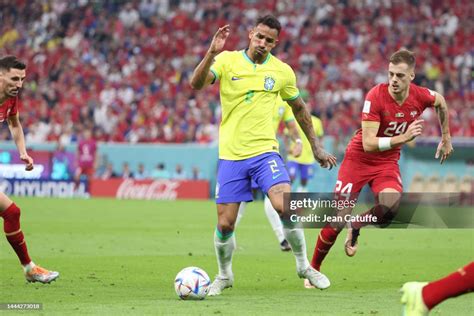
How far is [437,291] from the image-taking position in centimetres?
639

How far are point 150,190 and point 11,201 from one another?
736 inches

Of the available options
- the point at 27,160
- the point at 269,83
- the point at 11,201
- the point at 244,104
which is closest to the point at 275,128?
the point at 269,83

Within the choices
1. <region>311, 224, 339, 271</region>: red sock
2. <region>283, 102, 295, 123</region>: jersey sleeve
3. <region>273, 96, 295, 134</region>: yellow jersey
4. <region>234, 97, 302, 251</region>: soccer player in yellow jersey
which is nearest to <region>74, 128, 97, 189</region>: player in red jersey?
<region>234, 97, 302, 251</region>: soccer player in yellow jersey

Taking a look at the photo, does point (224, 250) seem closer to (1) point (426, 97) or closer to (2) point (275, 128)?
(1) point (426, 97)

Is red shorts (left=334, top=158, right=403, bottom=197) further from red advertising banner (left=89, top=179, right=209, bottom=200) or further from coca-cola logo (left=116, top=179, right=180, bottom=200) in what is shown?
coca-cola logo (left=116, top=179, right=180, bottom=200)

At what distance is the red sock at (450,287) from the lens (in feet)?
20.8

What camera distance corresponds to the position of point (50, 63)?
35406 mm

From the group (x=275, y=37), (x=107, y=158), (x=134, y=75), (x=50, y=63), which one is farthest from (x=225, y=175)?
(x=50, y=63)

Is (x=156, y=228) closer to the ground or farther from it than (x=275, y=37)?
closer to the ground

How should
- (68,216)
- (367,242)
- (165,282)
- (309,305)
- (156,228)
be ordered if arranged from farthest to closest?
(68,216)
(156,228)
(367,242)
(165,282)
(309,305)

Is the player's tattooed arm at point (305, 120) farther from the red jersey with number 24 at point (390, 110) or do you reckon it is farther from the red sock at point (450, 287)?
the red sock at point (450, 287)

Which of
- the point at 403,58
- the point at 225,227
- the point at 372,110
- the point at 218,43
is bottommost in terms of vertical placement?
the point at 225,227

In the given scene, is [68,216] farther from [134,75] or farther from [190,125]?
[134,75]

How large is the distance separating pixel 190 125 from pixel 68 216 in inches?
375
